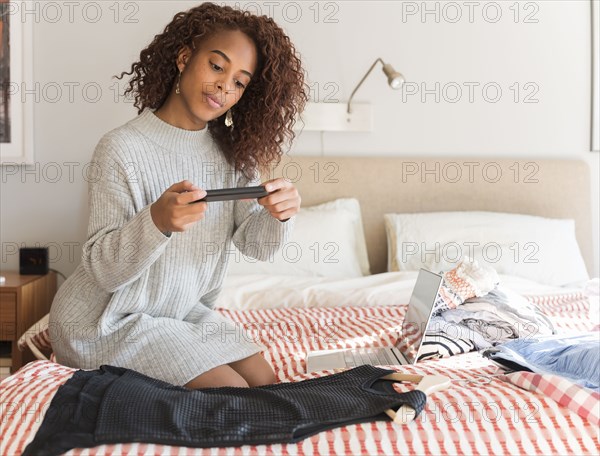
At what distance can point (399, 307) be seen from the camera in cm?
240

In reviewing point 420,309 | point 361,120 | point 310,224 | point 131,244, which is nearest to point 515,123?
point 361,120

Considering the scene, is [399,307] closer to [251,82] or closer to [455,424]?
[251,82]

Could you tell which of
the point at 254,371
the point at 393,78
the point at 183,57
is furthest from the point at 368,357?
the point at 393,78

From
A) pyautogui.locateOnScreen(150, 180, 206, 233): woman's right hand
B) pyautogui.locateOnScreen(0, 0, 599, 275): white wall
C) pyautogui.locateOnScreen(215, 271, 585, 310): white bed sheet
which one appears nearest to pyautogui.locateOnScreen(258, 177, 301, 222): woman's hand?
pyautogui.locateOnScreen(150, 180, 206, 233): woman's right hand

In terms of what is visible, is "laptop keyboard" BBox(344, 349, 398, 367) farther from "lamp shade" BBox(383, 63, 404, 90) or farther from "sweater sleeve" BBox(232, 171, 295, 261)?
"lamp shade" BBox(383, 63, 404, 90)

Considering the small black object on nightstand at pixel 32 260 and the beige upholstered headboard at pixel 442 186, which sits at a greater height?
the beige upholstered headboard at pixel 442 186

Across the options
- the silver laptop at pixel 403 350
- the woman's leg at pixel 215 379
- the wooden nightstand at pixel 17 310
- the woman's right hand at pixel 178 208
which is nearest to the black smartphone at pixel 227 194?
the woman's right hand at pixel 178 208

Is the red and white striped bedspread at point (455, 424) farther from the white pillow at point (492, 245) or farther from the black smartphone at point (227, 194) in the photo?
the white pillow at point (492, 245)

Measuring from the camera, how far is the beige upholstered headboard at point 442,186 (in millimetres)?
3230

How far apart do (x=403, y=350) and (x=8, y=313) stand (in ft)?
5.41

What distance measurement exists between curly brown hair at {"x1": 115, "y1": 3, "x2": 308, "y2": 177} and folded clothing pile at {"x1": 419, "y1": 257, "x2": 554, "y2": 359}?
0.64 metres

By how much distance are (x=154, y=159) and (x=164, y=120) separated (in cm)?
13

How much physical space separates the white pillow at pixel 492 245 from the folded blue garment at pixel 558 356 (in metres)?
1.14

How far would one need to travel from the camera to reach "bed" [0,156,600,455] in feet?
3.99
